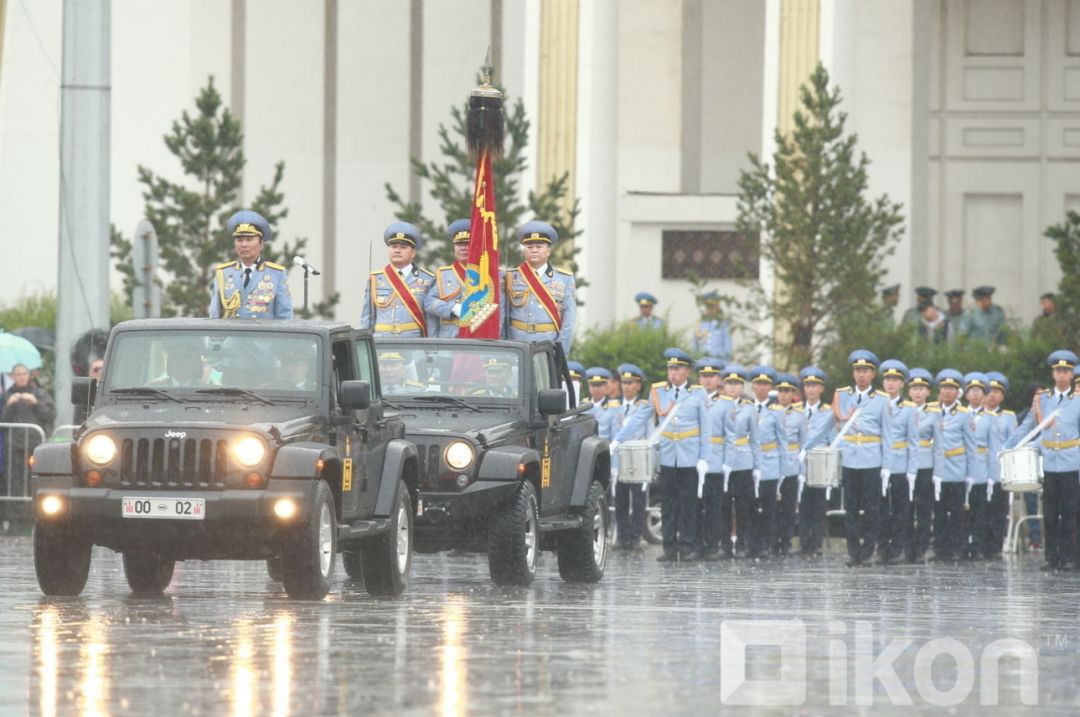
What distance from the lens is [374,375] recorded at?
17.7 m

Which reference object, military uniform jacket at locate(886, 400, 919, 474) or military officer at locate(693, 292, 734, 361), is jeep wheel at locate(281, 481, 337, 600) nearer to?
military uniform jacket at locate(886, 400, 919, 474)

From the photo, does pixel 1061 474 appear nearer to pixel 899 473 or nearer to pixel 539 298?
pixel 899 473

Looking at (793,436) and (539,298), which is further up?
(539,298)

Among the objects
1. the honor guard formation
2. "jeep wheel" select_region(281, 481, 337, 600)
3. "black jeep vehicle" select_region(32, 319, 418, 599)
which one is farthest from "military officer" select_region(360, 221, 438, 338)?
"jeep wheel" select_region(281, 481, 337, 600)

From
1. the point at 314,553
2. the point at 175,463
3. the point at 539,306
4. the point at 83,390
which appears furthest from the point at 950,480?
the point at 175,463

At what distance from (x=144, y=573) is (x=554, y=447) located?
3362mm

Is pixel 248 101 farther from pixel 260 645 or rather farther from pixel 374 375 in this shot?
pixel 260 645

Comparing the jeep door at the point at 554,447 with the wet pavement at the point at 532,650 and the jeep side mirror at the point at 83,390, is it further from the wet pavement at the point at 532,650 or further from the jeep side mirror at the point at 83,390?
the jeep side mirror at the point at 83,390

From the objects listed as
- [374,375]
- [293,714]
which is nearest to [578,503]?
[374,375]

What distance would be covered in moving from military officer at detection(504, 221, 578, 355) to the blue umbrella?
→ 8.26m

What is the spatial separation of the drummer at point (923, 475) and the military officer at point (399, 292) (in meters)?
7.83

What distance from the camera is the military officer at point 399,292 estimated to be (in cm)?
2066

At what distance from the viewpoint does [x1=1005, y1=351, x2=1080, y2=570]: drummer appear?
80.9 feet

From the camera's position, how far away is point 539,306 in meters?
21.0
